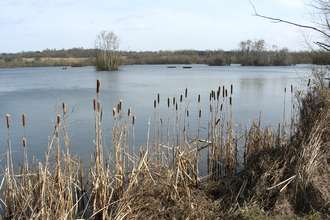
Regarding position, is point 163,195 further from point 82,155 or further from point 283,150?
point 82,155

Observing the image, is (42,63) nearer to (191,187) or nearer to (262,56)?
(262,56)

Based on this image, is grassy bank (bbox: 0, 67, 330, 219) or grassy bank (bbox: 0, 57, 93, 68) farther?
grassy bank (bbox: 0, 57, 93, 68)

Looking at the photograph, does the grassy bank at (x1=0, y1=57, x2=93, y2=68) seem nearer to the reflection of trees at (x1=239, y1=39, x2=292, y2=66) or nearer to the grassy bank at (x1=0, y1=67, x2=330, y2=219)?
the reflection of trees at (x1=239, y1=39, x2=292, y2=66)

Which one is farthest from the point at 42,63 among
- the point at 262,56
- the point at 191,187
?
the point at 191,187

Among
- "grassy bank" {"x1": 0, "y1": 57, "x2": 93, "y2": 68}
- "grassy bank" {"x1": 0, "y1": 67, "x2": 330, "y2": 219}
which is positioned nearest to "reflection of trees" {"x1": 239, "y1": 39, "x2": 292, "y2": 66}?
"grassy bank" {"x1": 0, "y1": 57, "x2": 93, "y2": 68}

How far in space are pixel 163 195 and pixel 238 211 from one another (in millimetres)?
1008

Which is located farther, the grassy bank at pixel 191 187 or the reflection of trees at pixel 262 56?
the reflection of trees at pixel 262 56

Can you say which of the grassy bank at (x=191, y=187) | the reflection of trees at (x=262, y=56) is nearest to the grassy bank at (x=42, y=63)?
the reflection of trees at (x=262, y=56)

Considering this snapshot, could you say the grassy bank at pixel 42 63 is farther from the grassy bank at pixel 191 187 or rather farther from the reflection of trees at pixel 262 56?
the grassy bank at pixel 191 187

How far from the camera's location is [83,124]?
30.1 ft

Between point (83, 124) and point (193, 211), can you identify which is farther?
point (83, 124)

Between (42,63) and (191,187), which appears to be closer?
(191,187)

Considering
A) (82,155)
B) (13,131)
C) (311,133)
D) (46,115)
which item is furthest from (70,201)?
(46,115)

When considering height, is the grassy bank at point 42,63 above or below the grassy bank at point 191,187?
above
